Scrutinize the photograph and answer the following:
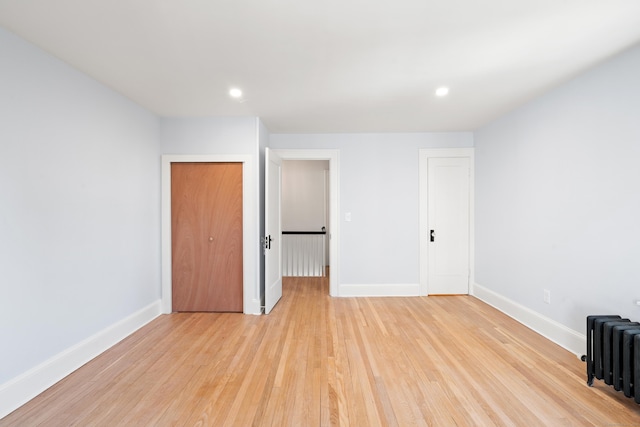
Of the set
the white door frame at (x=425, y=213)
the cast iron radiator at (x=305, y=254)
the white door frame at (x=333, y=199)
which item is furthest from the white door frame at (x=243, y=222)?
the white door frame at (x=425, y=213)

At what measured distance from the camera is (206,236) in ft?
12.2

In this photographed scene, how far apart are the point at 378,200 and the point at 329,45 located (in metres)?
2.65

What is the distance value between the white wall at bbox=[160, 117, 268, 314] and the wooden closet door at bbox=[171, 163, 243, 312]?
0.13 m

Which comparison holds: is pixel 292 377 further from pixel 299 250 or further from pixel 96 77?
pixel 299 250

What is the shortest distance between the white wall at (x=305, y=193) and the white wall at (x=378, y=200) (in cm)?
182

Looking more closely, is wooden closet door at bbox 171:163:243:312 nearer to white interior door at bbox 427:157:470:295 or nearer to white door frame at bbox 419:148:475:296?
white door frame at bbox 419:148:475:296

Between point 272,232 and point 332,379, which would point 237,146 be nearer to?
point 272,232

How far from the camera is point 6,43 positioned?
193 cm

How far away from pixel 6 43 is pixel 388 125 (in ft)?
11.8

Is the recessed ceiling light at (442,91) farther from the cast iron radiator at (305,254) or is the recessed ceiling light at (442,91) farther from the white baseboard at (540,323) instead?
the cast iron radiator at (305,254)

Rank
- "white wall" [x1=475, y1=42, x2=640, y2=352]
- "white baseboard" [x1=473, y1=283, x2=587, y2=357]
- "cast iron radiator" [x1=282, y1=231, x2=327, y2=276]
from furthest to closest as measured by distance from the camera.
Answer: "cast iron radiator" [x1=282, y1=231, x2=327, y2=276], "white baseboard" [x1=473, y1=283, x2=587, y2=357], "white wall" [x1=475, y1=42, x2=640, y2=352]

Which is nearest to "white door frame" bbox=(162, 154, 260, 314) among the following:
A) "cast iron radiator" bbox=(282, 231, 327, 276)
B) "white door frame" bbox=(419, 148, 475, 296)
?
"cast iron radiator" bbox=(282, 231, 327, 276)

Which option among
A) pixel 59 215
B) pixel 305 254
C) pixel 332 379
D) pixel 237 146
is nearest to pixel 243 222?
pixel 237 146

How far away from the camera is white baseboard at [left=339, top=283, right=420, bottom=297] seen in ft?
14.4
